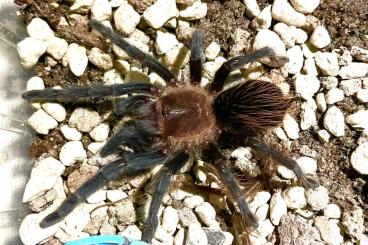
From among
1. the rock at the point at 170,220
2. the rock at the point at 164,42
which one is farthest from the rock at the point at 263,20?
the rock at the point at 170,220

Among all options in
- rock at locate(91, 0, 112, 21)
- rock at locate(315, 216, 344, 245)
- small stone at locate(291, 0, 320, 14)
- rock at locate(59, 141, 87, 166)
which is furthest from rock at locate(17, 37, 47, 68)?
rock at locate(315, 216, 344, 245)

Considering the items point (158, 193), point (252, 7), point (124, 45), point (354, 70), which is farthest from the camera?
point (252, 7)

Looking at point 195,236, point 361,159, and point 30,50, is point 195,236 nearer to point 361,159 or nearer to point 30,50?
point 361,159

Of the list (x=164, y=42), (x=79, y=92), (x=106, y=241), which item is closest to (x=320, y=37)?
(x=164, y=42)

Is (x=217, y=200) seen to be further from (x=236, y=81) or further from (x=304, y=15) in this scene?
(x=304, y=15)

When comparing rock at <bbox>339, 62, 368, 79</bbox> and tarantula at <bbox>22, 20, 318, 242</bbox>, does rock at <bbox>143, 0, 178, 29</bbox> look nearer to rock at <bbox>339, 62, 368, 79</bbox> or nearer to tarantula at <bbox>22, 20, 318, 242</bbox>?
tarantula at <bbox>22, 20, 318, 242</bbox>

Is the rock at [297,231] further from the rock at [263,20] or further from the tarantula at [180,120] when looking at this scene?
the rock at [263,20]

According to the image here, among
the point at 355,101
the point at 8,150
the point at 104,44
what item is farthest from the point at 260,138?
the point at 8,150

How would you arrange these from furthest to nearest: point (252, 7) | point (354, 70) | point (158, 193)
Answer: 1. point (252, 7)
2. point (354, 70)
3. point (158, 193)
